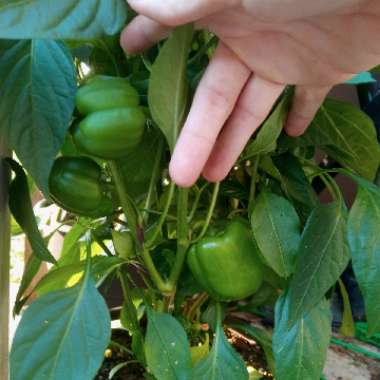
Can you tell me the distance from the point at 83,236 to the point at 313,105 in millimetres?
360

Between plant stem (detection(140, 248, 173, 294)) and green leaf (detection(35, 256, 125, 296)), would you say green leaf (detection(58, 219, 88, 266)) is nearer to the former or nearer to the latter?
green leaf (detection(35, 256, 125, 296))

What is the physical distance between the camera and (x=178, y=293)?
0.60 metres

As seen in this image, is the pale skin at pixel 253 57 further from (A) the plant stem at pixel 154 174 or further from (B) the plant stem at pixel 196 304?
(B) the plant stem at pixel 196 304

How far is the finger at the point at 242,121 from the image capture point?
1.42ft

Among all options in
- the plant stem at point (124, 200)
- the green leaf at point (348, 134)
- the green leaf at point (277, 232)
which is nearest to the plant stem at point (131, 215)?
the plant stem at point (124, 200)

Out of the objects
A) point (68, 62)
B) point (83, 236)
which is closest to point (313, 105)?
point (68, 62)

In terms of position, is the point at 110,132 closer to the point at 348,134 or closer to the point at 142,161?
the point at 142,161

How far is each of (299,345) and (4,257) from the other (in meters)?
0.30

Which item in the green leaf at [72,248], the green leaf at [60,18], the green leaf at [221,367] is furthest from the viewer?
the green leaf at [72,248]

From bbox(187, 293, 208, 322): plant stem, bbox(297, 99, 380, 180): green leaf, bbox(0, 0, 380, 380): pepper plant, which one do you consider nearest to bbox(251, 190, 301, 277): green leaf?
bbox(0, 0, 380, 380): pepper plant

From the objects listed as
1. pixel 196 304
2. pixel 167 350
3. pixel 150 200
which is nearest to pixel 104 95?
pixel 150 200

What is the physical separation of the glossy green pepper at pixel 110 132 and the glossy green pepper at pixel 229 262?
132 millimetres

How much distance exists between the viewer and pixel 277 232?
18.8 inches

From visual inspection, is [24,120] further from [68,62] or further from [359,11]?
[359,11]
